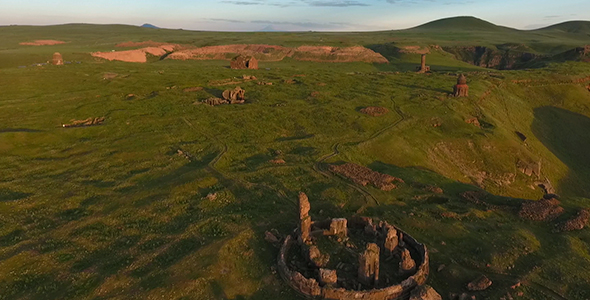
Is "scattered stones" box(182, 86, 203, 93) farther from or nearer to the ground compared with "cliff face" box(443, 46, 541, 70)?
nearer to the ground

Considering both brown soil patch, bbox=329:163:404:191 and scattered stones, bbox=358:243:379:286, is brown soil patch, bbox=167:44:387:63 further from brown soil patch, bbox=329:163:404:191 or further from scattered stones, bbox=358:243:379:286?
scattered stones, bbox=358:243:379:286

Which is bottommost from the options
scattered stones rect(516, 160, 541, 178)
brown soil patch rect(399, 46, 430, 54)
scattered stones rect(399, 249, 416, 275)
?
scattered stones rect(516, 160, 541, 178)

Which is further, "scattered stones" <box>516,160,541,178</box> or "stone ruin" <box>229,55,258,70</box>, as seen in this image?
"stone ruin" <box>229,55,258,70</box>

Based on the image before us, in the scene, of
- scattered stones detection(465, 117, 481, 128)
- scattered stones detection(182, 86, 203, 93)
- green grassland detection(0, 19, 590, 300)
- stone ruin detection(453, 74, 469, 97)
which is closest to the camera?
green grassland detection(0, 19, 590, 300)

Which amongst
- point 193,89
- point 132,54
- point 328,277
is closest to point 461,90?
point 193,89

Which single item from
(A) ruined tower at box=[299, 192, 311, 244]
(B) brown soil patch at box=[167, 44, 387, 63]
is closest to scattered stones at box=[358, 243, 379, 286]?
(A) ruined tower at box=[299, 192, 311, 244]

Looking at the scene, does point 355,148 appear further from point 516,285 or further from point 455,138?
point 516,285

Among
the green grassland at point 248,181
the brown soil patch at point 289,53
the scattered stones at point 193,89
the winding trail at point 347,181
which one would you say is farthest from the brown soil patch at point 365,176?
the brown soil patch at point 289,53

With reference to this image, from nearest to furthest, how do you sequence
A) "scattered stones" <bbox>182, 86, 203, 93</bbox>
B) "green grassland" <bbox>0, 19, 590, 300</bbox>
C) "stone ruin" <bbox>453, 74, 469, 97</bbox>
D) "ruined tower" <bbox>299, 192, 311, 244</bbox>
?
"green grassland" <bbox>0, 19, 590, 300</bbox> → "ruined tower" <bbox>299, 192, 311, 244</bbox> → "stone ruin" <bbox>453, 74, 469, 97</bbox> → "scattered stones" <bbox>182, 86, 203, 93</bbox>
